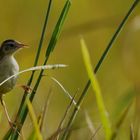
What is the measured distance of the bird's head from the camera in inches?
214

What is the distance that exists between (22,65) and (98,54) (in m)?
1.12

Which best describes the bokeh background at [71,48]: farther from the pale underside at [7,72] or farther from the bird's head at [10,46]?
the pale underside at [7,72]

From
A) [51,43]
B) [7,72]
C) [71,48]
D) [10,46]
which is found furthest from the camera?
[71,48]

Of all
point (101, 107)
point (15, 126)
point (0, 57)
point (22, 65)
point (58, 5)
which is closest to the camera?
point (101, 107)

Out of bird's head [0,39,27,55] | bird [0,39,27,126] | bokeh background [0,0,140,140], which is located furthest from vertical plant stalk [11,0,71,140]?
bokeh background [0,0,140,140]

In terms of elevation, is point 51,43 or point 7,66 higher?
point 51,43

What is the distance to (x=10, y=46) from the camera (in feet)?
18.1

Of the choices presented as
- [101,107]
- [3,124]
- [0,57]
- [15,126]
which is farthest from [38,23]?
[101,107]

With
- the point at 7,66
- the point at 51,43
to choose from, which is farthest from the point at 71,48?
the point at 51,43

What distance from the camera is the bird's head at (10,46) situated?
17.8ft

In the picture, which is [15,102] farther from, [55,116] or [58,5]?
[58,5]

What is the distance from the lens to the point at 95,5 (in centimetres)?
897

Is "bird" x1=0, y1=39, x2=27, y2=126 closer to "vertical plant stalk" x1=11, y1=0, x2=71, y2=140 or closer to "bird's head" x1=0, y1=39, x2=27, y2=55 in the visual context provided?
"bird's head" x1=0, y1=39, x2=27, y2=55

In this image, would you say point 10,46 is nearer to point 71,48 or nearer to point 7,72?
point 7,72
